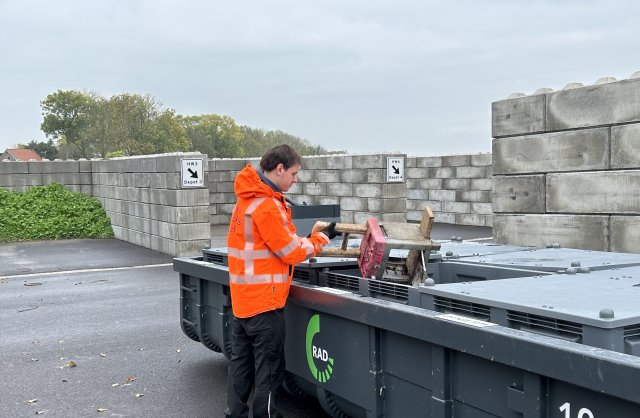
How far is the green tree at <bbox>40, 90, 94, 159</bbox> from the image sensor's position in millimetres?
72188

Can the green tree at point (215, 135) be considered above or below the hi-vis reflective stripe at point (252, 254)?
above

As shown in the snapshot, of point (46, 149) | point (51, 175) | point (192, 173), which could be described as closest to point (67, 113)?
point (46, 149)

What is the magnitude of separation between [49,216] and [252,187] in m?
16.1

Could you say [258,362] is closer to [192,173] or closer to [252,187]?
[252,187]

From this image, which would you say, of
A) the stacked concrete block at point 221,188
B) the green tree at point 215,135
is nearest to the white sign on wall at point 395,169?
the stacked concrete block at point 221,188

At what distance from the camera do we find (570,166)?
828 centimetres

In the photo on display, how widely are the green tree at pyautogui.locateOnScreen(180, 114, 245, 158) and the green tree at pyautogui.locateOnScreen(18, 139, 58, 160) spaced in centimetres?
1462

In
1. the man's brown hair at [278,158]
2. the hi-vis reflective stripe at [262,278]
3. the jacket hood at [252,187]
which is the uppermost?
the man's brown hair at [278,158]

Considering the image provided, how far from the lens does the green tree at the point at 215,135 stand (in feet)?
281

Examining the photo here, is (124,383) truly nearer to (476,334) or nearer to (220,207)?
(476,334)

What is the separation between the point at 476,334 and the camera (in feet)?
10.2

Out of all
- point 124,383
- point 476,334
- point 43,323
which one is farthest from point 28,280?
point 476,334

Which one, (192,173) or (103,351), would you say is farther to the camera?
(192,173)

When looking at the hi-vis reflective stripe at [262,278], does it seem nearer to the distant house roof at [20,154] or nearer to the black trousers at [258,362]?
the black trousers at [258,362]
